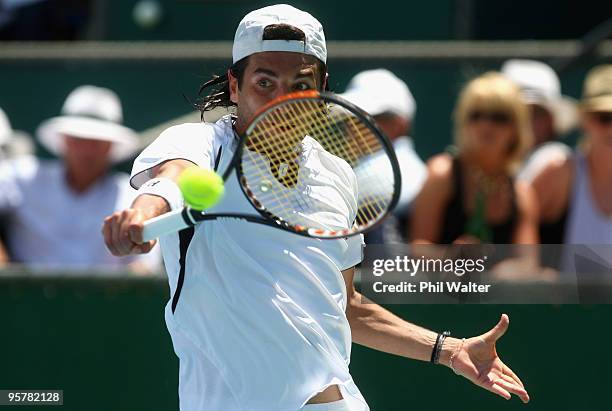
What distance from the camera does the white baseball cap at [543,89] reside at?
5.84 meters

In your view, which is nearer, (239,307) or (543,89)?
(239,307)

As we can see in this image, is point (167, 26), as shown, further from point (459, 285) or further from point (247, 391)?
point (247, 391)

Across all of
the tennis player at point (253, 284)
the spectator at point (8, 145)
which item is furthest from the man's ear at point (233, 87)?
the spectator at point (8, 145)

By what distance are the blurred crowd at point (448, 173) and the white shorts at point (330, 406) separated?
1.91m

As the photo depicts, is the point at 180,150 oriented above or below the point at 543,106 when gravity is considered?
below

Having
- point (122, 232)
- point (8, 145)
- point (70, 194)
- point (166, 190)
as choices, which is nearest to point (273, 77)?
point (166, 190)

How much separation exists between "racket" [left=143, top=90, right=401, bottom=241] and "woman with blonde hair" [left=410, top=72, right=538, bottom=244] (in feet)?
6.19

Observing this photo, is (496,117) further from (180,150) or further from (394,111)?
(180,150)

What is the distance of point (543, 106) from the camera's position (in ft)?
19.2

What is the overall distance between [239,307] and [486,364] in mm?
797

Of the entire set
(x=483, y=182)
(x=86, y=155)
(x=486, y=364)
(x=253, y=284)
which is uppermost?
(x=86, y=155)

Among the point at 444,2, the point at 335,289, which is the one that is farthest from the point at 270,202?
the point at 444,2

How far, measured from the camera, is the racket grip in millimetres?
2557

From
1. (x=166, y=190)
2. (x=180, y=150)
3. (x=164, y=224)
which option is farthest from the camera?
(x=180, y=150)
